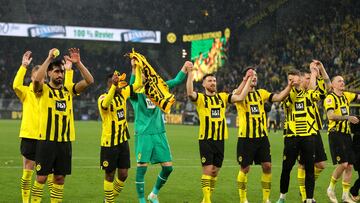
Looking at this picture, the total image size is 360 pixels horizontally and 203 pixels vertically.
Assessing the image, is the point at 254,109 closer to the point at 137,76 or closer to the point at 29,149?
the point at 137,76

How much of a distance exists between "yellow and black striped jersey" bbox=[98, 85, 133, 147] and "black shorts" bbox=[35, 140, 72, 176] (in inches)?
43.3

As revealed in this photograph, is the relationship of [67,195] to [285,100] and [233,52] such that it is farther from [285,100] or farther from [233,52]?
[233,52]

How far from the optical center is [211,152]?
10.6m

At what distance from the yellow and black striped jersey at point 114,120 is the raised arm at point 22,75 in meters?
1.30

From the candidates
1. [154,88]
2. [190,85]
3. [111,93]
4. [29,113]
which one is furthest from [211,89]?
[29,113]

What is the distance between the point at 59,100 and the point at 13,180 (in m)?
5.54

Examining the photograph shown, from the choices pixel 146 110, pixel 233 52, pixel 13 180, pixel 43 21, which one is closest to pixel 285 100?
pixel 146 110

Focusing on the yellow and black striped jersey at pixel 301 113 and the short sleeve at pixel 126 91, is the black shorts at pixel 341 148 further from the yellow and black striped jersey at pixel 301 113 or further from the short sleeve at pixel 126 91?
the short sleeve at pixel 126 91

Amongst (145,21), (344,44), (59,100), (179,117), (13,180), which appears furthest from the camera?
(145,21)

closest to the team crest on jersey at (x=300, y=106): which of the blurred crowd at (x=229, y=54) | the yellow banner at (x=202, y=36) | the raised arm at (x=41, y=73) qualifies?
the raised arm at (x=41, y=73)

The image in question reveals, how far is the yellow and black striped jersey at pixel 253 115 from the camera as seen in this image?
35.8ft

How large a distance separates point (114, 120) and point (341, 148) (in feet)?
14.3

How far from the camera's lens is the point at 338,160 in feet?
37.7

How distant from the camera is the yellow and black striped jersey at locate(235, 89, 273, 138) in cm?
1091
